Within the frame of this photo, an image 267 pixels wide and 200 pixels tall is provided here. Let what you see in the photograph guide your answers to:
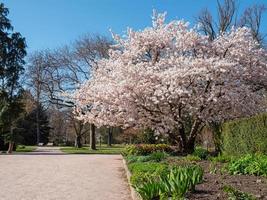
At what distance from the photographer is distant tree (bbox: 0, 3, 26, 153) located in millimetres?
36438

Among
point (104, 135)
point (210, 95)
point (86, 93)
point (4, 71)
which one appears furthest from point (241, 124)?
point (104, 135)

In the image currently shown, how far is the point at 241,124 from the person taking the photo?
14.7 metres

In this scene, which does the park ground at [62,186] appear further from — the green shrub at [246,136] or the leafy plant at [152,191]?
the green shrub at [246,136]

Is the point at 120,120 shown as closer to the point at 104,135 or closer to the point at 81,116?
the point at 81,116

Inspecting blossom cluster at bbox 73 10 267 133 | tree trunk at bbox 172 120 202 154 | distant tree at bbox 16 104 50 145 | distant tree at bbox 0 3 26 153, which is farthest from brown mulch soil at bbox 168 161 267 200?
distant tree at bbox 16 104 50 145

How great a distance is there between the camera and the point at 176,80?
1842 centimetres

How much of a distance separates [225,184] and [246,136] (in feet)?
20.5

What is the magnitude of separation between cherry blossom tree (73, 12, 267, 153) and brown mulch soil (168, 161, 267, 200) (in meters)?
8.78

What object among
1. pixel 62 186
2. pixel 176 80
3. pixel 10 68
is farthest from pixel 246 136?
pixel 10 68

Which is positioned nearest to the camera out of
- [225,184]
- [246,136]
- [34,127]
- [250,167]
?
[225,184]

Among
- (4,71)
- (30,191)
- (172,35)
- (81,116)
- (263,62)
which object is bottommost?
(30,191)

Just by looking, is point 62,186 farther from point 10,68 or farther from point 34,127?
point 34,127

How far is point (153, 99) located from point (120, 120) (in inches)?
119

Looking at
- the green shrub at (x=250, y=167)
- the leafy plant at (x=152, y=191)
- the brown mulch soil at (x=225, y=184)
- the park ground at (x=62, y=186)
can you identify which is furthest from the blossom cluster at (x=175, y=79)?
the leafy plant at (x=152, y=191)
